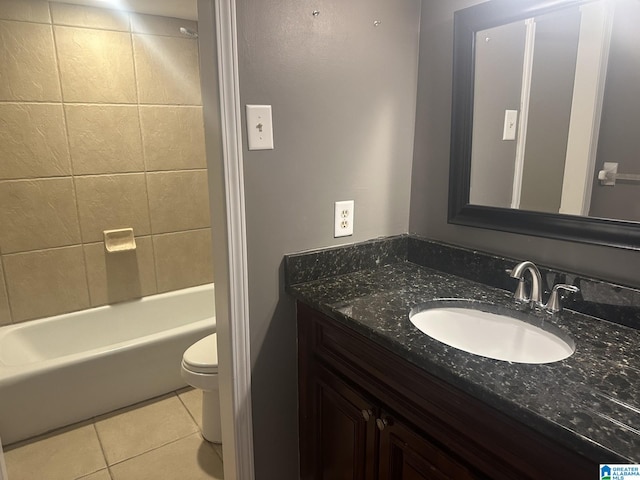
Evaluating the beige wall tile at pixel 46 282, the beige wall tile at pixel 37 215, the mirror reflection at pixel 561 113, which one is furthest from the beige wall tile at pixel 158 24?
the mirror reflection at pixel 561 113

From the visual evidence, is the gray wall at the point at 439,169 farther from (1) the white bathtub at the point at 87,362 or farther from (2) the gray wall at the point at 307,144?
(1) the white bathtub at the point at 87,362

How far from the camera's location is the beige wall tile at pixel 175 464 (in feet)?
5.94

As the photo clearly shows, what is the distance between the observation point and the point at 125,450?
1.96 m

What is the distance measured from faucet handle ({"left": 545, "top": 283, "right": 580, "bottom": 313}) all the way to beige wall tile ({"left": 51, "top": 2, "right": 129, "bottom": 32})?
2.45 m

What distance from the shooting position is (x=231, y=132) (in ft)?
3.95

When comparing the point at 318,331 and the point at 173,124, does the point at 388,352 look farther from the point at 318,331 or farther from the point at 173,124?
the point at 173,124

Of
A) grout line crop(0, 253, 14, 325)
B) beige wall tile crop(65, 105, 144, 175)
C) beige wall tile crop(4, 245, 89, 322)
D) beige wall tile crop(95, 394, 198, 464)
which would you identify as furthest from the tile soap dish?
beige wall tile crop(95, 394, 198, 464)

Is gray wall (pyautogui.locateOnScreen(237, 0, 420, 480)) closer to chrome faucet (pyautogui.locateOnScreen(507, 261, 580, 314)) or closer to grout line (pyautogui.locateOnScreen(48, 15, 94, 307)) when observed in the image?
chrome faucet (pyautogui.locateOnScreen(507, 261, 580, 314))

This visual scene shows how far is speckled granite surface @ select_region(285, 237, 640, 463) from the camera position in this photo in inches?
28.0

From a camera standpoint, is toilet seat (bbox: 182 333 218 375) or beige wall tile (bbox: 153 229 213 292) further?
beige wall tile (bbox: 153 229 213 292)

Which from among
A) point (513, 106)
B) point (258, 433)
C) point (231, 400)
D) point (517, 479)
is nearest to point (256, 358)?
point (231, 400)

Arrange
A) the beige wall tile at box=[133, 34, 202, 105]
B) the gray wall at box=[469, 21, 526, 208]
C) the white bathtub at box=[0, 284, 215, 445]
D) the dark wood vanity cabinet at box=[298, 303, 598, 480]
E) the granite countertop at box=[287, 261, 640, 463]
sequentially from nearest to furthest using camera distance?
the granite countertop at box=[287, 261, 640, 463] < the dark wood vanity cabinet at box=[298, 303, 598, 480] < the gray wall at box=[469, 21, 526, 208] < the white bathtub at box=[0, 284, 215, 445] < the beige wall tile at box=[133, 34, 202, 105]

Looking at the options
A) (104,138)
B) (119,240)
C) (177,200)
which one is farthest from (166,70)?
(119,240)

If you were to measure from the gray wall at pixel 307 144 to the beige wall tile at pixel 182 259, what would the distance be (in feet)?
5.15
